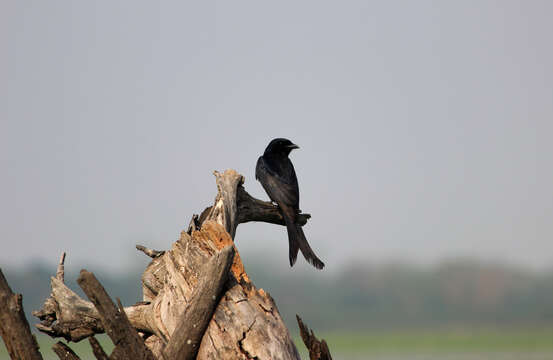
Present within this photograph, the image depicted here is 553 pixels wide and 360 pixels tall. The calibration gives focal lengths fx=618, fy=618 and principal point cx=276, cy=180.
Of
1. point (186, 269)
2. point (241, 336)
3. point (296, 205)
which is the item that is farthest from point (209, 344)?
point (296, 205)

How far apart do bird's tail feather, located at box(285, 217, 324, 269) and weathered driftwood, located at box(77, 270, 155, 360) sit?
257cm

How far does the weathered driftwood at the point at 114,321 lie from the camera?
15.1 ft

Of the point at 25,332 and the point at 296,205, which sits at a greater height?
the point at 296,205

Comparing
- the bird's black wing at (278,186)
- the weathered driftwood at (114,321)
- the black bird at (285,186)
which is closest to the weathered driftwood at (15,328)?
the weathered driftwood at (114,321)

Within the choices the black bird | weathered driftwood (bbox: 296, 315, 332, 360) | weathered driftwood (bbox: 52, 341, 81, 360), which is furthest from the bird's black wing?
weathered driftwood (bbox: 52, 341, 81, 360)

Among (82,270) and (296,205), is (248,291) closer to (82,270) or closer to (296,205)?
(82,270)

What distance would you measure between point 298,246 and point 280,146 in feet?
7.43

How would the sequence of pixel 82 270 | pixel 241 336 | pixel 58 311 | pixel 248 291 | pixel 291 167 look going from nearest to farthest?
pixel 82 270 < pixel 241 336 < pixel 248 291 < pixel 58 311 < pixel 291 167

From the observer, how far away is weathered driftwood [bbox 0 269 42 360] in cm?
520

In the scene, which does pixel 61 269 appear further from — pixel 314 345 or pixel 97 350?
pixel 314 345

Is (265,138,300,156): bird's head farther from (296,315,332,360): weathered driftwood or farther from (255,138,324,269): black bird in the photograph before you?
(296,315,332,360): weathered driftwood

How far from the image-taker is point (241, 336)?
5.00 meters

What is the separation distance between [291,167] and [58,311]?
391 centimetres

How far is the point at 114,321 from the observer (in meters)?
4.66
